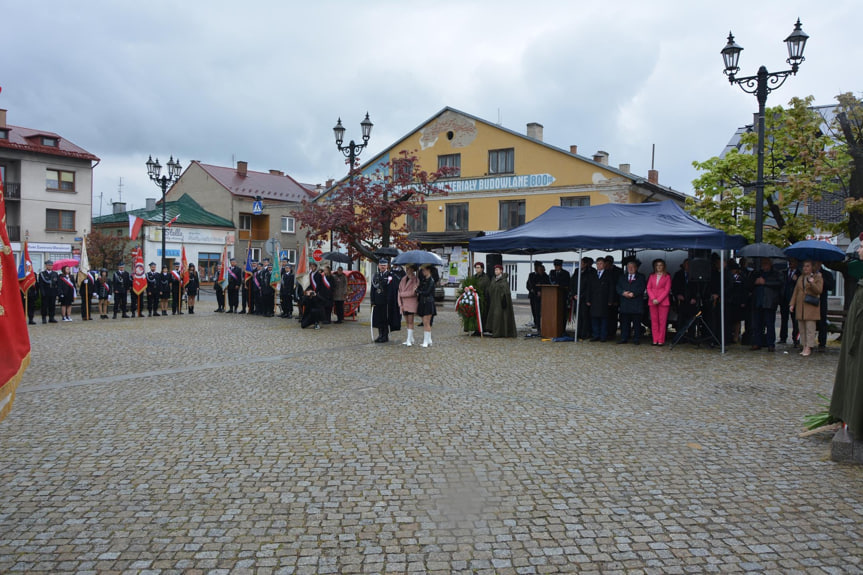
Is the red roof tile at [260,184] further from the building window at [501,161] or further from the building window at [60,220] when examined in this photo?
the building window at [501,161]

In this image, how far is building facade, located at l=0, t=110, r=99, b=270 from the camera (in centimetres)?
4100

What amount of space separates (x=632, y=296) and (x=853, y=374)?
8.32m

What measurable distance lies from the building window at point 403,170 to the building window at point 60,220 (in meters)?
32.9

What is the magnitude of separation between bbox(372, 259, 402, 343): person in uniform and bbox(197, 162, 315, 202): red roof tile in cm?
4103

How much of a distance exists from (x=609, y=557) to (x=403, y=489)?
1.65 metres

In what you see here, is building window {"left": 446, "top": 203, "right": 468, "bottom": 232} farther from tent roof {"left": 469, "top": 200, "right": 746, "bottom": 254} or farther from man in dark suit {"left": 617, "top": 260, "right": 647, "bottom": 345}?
man in dark suit {"left": 617, "top": 260, "right": 647, "bottom": 345}

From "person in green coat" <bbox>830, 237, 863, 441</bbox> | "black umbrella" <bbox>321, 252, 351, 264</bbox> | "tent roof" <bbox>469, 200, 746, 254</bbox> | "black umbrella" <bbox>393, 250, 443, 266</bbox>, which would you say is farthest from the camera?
"black umbrella" <bbox>321, 252, 351, 264</bbox>

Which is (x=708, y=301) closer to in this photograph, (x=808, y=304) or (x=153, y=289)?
(x=808, y=304)

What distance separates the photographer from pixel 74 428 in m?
6.52

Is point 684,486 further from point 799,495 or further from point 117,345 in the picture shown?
point 117,345

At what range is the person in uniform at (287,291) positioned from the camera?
20875 mm

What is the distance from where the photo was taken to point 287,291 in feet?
68.5

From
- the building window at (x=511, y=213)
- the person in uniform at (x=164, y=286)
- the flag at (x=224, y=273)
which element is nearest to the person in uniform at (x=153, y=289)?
the person in uniform at (x=164, y=286)

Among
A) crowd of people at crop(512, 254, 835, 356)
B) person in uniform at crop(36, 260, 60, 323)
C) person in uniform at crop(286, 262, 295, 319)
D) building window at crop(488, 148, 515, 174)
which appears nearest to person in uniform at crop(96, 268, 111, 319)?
person in uniform at crop(36, 260, 60, 323)
